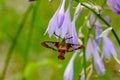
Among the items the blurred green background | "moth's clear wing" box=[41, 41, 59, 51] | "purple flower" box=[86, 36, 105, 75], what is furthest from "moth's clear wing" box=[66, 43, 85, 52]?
the blurred green background

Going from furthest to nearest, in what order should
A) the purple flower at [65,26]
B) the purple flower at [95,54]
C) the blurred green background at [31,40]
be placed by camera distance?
the blurred green background at [31,40] < the purple flower at [95,54] < the purple flower at [65,26]

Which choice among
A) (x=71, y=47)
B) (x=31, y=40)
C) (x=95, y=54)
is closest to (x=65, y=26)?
(x=71, y=47)

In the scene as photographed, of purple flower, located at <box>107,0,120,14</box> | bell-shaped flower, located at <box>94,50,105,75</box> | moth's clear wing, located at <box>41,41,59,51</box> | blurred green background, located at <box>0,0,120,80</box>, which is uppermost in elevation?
blurred green background, located at <box>0,0,120,80</box>

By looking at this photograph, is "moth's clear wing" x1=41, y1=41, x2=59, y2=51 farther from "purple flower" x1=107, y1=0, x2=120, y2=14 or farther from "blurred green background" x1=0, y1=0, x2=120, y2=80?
"blurred green background" x1=0, y1=0, x2=120, y2=80

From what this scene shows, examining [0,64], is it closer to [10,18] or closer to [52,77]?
[10,18]

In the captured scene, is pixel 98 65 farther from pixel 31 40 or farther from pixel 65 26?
pixel 31 40

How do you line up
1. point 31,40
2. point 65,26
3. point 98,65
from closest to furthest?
point 65,26 → point 98,65 → point 31,40

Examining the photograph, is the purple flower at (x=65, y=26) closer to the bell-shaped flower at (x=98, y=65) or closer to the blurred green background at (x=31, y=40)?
the bell-shaped flower at (x=98, y=65)

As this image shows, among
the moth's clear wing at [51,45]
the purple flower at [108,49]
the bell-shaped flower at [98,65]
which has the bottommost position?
the bell-shaped flower at [98,65]

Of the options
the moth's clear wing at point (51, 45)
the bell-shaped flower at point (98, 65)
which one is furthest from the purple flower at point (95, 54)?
the moth's clear wing at point (51, 45)

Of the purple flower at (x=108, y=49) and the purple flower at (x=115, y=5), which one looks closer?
the purple flower at (x=115, y=5)

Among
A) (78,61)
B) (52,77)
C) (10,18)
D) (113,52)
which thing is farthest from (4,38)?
(113,52)
